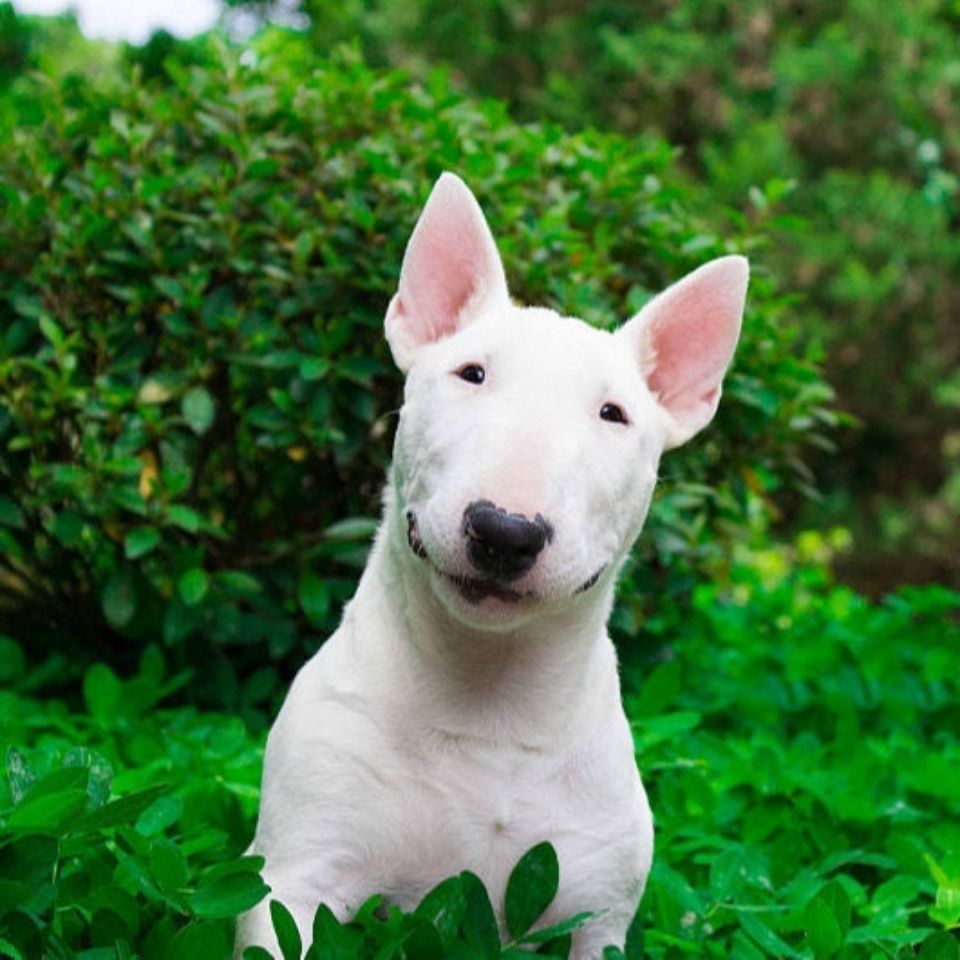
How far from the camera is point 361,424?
4750mm

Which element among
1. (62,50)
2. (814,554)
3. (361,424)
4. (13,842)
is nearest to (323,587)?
(361,424)

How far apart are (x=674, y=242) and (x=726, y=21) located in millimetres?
7291

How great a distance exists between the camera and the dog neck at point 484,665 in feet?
8.91

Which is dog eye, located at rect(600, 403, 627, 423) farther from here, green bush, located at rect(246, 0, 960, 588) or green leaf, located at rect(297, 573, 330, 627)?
green bush, located at rect(246, 0, 960, 588)

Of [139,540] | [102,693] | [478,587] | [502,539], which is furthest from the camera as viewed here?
[102,693]

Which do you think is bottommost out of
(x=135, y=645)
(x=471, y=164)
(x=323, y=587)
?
(x=135, y=645)

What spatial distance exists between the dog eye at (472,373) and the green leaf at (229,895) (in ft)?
3.10

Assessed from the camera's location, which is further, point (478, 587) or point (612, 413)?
point (612, 413)

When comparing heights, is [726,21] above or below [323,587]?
above

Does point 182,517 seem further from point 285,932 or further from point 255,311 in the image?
point 285,932

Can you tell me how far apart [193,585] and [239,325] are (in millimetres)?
846

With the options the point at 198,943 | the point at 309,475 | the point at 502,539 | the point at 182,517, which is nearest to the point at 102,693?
the point at 182,517

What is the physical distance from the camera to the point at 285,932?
2385 mm

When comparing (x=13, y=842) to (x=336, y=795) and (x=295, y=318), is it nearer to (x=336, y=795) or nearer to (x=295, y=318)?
(x=336, y=795)
